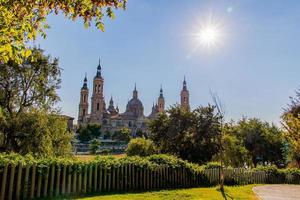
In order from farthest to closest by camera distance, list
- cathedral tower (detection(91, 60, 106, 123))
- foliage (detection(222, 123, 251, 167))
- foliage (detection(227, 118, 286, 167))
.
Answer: cathedral tower (detection(91, 60, 106, 123)) → foliage (detection(227, 118, 286, 167)) → foliage (detection(222, 123, 251, 167))

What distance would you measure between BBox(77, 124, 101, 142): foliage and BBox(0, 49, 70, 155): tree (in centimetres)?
10026

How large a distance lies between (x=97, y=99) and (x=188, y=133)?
122515mm

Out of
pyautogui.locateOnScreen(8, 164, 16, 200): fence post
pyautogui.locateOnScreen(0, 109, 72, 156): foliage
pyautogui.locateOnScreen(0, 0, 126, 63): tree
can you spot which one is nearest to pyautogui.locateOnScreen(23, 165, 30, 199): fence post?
pyautogui.locateOnScreen(8, 164, 16, 200): fence post

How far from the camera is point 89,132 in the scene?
12731cm

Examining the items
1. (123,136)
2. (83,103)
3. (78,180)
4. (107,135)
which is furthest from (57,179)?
(83,103)

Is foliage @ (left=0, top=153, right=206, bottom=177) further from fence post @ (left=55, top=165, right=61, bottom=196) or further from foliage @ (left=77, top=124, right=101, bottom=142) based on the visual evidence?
foliage @ (left=77, top=124, right=101, bottom=142)

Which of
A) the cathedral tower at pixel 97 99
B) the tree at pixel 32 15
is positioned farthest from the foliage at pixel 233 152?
the cathedral tower at pixel 97 99

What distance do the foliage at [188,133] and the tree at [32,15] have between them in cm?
2479

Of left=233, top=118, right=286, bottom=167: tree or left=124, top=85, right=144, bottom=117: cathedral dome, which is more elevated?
left=124, top=85, right=144, bottom=117: cathedral dome

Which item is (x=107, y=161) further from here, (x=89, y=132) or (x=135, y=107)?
(x=135, y=107)

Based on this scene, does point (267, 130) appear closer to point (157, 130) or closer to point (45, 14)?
point (157, 130)

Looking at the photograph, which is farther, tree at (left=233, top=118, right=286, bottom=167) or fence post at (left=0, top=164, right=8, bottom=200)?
A: tree at (left=233, top=118, right=286, bottom=167)

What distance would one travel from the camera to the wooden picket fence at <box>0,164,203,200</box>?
10781 millimetres

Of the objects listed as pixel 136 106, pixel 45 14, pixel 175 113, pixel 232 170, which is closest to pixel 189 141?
pixel 175 113
